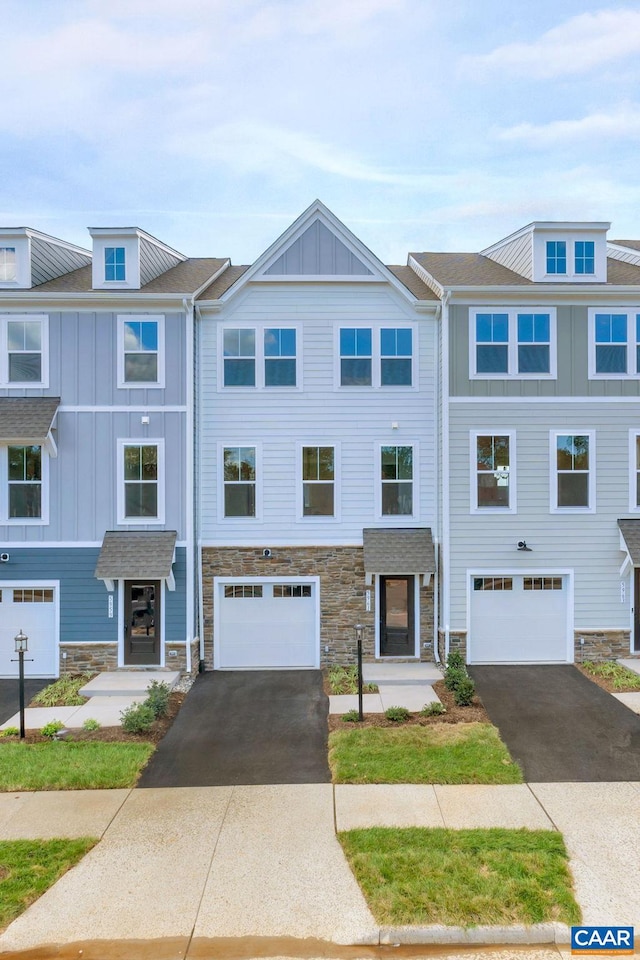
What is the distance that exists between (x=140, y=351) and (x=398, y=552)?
7.05 m

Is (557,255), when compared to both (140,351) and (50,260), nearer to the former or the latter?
(140,351)

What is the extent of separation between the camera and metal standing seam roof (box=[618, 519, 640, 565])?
37.8 feet

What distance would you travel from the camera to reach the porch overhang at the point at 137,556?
11.3m

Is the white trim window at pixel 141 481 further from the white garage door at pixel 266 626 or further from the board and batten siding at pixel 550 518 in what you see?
the board and batten siding at pixel 550 518

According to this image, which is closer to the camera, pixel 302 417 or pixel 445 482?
pixel 445 482

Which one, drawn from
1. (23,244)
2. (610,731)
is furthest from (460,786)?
(23,244)

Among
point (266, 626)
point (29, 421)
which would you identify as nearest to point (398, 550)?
point (266, 626)

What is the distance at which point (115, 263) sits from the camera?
1218 centimetres

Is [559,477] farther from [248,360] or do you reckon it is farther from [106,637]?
[106,637]

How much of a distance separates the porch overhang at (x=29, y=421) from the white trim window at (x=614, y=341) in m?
11.6

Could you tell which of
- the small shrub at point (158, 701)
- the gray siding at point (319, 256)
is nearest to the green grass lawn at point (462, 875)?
the small shrub at point (158, 701)

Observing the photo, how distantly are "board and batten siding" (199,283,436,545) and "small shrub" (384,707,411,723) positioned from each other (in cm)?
394

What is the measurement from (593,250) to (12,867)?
14633 mm

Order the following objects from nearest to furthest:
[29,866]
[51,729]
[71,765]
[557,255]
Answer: [29,866] < [71,765] < [51,729] < [557,255]
